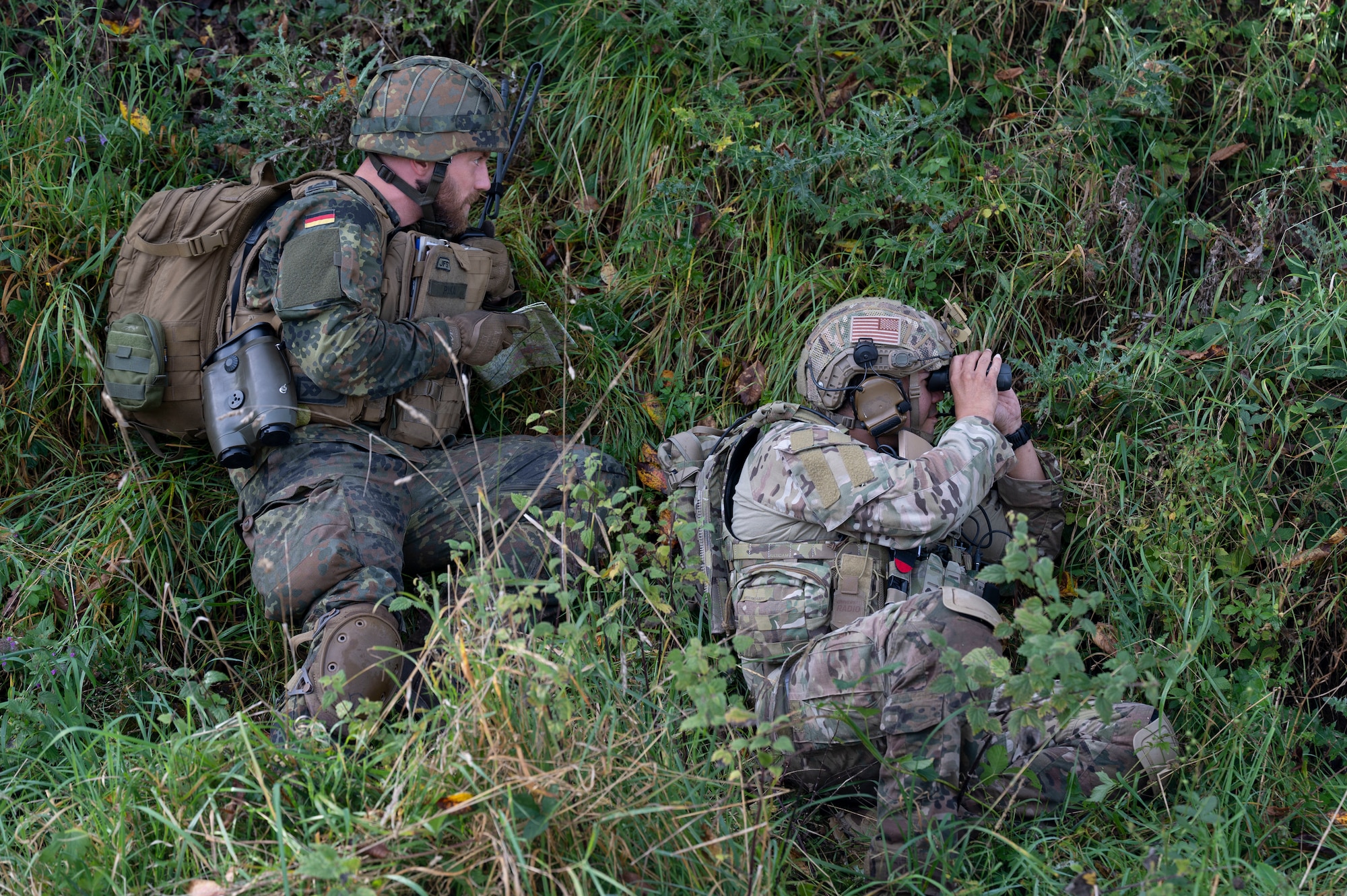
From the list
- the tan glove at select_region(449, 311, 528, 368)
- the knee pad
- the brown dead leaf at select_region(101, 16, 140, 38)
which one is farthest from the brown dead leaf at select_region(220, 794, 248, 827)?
the brown dead leaf at select_region(101, 16, 140, 38)

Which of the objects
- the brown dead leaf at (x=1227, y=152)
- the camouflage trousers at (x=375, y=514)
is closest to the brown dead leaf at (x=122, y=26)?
the camouflage trousers at (x=375, y=514)

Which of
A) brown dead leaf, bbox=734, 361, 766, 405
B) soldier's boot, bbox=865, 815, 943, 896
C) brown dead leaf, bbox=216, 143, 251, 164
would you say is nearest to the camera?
soldier's boot, bbox=865, 815, 943, 896

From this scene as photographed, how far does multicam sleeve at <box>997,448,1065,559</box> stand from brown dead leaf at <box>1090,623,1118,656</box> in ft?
1.16

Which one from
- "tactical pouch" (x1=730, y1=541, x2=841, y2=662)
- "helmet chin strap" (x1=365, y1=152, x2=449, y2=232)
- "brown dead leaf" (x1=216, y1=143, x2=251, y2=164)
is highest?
"helmet chin strap" (x1=365, y1=152, x2=449, y2=232)

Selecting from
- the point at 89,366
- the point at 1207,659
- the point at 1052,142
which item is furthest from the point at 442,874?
the point at 1052,142

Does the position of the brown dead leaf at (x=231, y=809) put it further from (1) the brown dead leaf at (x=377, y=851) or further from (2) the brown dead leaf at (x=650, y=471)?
(2) the brown dead leaf at (x=650, y=471)

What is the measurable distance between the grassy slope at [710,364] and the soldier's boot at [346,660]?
0.19m

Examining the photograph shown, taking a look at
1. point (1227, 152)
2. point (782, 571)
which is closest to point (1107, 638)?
point (782, 571)

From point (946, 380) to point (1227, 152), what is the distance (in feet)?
6.70

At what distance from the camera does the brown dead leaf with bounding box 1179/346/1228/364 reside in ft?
14.8

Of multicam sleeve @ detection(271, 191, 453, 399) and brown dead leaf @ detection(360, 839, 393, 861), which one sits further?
multicam sleeve @ detection(271, 191, 453, 399)

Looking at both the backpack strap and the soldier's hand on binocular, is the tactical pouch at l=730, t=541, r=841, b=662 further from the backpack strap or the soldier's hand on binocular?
the backpack strap

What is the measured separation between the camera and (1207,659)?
3990 millimetres

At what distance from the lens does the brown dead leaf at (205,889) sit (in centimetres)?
267
